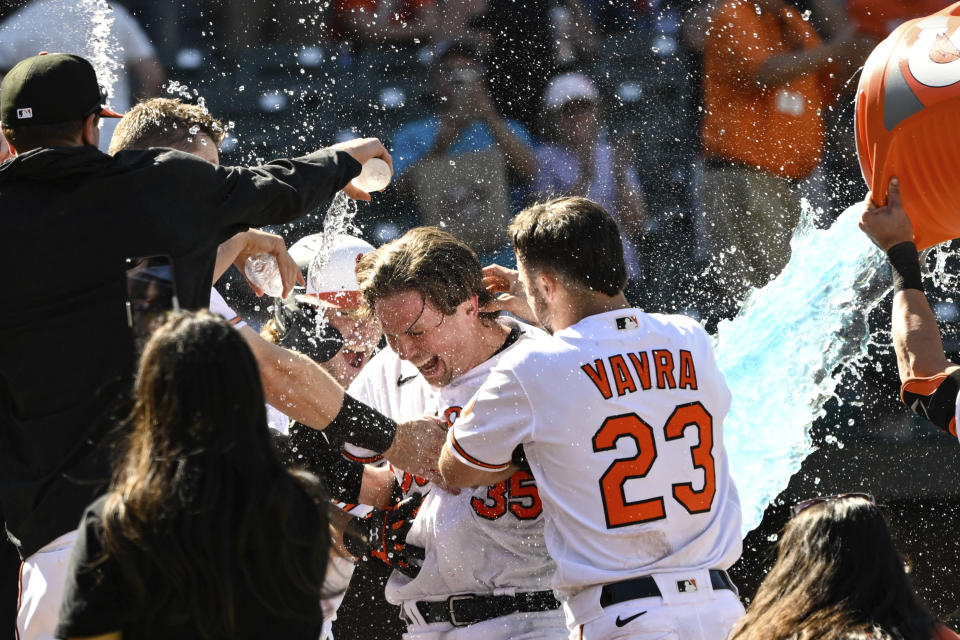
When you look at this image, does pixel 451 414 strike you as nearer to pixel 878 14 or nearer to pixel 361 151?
pixel 361 151

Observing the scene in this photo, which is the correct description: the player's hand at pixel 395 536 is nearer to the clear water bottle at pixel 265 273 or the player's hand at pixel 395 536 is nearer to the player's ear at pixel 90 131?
the clear water bottle at pixel 265 273

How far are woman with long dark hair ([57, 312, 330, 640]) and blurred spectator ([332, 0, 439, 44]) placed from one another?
4489 mm

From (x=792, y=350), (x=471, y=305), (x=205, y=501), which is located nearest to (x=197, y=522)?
(x=205, y=501)

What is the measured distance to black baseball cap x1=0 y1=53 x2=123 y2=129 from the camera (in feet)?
8.21

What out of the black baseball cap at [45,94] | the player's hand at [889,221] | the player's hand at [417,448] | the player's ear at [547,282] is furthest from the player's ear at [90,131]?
the player's hand at [889,221]

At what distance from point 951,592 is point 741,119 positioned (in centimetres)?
258

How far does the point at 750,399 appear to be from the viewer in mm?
4535

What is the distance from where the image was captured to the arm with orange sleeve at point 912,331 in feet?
9.39

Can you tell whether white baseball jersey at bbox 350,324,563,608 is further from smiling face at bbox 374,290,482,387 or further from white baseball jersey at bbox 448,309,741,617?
white baseball jersey at bbox 448,309,741,617

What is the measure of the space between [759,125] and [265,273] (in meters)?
3.35

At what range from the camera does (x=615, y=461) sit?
8.56ft

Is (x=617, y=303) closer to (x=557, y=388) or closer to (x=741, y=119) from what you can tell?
(x=557, y=388)

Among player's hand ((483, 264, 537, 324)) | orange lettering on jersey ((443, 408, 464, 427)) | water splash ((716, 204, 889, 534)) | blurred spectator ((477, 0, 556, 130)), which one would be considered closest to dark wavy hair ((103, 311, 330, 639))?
orange lettering on jersey ((443, 408, 464, 427))

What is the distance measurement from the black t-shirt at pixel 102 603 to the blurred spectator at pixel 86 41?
4.51 metres
